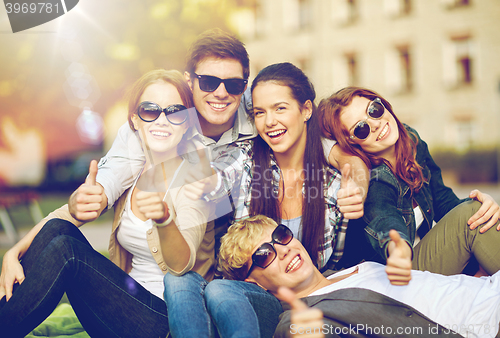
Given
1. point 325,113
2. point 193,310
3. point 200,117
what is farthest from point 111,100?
point 193,310

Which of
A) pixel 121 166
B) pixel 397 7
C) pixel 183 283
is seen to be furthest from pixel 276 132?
pixel 397 7

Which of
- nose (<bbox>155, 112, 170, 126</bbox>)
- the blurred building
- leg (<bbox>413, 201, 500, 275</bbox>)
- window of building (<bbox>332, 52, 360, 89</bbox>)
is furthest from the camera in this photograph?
window of building (<bbox>332, 52, 360, 89</bbox>)

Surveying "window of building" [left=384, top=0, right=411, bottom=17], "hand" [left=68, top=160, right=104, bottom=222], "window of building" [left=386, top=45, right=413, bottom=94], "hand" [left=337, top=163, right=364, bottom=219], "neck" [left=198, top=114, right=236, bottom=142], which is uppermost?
"window of building" [left=384, top=0, right=411, bottom=17]

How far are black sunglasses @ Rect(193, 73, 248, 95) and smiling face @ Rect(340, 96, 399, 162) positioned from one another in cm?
85

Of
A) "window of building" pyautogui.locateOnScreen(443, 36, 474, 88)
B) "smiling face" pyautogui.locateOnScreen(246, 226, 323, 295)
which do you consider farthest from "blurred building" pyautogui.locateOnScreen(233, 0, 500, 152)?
"smiling face" pyautogui.locateOnScreen(246, 226, 323, 295)

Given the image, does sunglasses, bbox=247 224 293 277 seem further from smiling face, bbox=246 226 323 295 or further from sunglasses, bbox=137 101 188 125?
sunglasses, bbox=137 101 188 125

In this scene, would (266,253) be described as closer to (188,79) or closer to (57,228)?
(57,228)

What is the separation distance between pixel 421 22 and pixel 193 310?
61.1 ft

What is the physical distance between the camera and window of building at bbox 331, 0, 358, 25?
61.3 feet

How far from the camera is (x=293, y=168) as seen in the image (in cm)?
321

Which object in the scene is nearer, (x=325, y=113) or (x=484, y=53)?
(x=325, y=113)

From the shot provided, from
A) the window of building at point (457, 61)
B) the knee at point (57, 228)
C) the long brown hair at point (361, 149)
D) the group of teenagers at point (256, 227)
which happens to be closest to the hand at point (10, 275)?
the group of teenagers at point (256, 227)

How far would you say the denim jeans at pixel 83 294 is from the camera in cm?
239

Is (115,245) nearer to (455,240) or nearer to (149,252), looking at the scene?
(149,252)
